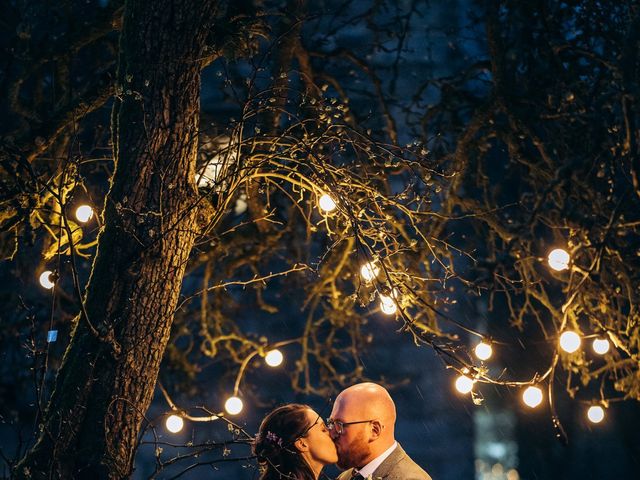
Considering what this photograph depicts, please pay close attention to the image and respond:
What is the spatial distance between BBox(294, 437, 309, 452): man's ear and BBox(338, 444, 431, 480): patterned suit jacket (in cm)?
43

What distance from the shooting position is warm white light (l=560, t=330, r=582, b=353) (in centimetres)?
440

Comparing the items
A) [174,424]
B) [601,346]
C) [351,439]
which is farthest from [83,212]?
[601,346]

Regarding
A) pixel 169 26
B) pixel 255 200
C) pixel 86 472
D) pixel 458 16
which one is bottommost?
pixel 86 472

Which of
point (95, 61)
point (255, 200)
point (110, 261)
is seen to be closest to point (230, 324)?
point (255, 200)

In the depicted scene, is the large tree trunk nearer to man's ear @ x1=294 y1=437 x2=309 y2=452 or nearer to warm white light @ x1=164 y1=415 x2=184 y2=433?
man's ear @ x1=294 y1=437 x2=309 y2=452

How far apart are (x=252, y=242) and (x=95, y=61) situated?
3023 millimetres

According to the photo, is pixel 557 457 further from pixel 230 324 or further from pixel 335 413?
pixel 335 413

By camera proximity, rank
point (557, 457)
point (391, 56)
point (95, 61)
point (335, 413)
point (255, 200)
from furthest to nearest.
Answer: point (391, 56)
point (557, 457)
point (95, 61)
point (255, 200)
point (335, 413)

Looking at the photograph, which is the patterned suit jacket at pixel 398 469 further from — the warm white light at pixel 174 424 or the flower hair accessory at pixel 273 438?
the warm white light at pixel 174 424

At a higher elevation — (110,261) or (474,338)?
(474,338)

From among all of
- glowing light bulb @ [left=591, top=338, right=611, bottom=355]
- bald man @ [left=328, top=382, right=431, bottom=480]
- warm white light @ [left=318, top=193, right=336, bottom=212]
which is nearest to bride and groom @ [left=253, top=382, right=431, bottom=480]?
bald man @ [left=328, top=382, right=431, bottom=480]

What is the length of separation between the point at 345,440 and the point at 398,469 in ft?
1.27

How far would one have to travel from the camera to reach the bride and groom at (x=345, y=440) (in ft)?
13.2

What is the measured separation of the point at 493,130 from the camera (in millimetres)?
6531
